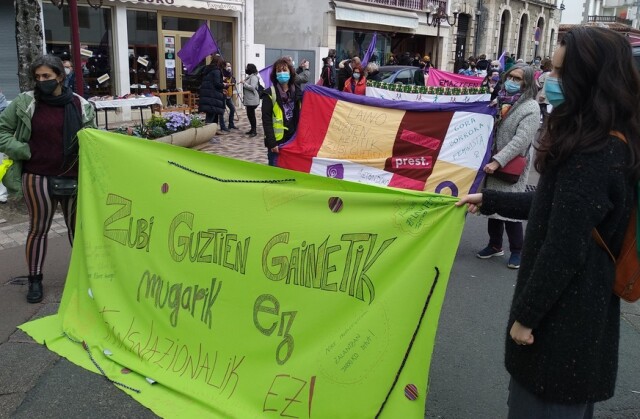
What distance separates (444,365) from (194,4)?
1596cm

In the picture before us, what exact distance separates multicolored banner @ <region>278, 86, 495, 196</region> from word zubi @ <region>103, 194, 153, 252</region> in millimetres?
2256

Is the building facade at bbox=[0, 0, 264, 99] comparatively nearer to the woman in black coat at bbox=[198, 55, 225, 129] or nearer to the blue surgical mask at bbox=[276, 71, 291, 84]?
the woman in black coat at bbox=[198, 55, 225, 129]

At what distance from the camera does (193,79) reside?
59.4 ft

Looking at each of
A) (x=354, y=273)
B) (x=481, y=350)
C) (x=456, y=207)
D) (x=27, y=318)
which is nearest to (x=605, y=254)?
A: (x=456, y=207)

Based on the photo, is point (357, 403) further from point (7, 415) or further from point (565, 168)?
point (7, 415)

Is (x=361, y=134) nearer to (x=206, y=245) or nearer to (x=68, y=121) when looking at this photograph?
(x=68, y=121)

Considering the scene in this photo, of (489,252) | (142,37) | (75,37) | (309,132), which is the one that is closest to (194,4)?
(142,37)

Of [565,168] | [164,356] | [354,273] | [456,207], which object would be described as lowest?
[164,356]

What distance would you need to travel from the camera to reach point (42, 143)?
4.17 m

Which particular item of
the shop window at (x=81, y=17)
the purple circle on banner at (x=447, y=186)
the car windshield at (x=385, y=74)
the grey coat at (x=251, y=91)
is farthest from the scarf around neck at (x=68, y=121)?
the car windshield at (x=385, y=74)

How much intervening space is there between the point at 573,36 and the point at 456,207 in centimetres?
82

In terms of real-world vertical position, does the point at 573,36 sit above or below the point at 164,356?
above

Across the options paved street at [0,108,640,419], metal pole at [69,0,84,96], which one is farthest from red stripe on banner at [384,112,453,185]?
metal pole at [69,0,84,96]

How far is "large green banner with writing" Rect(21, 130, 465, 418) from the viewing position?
7.84 feet
